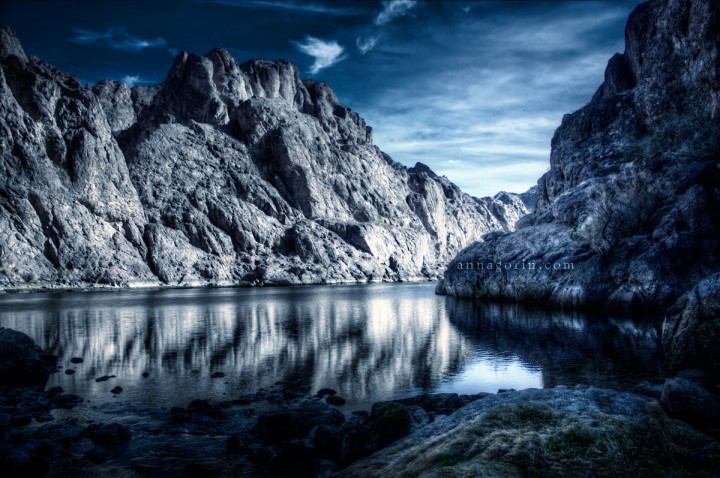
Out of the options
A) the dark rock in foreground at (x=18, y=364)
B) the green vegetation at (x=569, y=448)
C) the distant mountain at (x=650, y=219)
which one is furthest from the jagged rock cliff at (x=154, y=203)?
the green vegetation at (x=569, y=448)

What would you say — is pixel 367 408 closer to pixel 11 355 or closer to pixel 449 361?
pixel 449 361

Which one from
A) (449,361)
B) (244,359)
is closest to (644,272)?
(449,361)

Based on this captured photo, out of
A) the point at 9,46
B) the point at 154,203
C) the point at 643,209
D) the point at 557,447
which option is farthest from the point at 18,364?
the point at 9,46

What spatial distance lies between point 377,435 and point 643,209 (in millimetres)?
46096

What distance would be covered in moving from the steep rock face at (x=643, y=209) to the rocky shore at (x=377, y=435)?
96.9ft

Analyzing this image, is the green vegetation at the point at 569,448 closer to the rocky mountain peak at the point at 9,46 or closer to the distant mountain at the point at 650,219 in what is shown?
the distant mountain at the point at 650,219

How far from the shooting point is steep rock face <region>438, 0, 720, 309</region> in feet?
127

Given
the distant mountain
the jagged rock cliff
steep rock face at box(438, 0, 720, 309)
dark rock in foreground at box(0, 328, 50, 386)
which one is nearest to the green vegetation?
the distant mountain

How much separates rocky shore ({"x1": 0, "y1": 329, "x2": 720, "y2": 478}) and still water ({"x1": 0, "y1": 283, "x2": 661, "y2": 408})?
242 centimetres

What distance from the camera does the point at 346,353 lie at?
2794 cm

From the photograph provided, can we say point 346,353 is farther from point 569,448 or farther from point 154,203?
point 154,203

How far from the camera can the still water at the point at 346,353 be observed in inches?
792

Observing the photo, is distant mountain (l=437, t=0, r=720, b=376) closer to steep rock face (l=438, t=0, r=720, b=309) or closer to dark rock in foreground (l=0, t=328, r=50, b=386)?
steep rock face (l=438, t=0, r=720, b=309)

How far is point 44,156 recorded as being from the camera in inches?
4744
